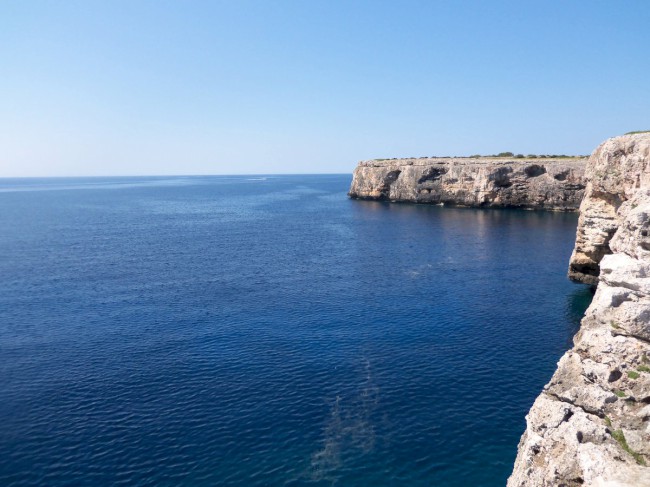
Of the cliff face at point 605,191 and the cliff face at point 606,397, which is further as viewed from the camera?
the cliff face at point 605,191

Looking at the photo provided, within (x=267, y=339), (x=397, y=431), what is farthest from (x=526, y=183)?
(x=397, y=431)

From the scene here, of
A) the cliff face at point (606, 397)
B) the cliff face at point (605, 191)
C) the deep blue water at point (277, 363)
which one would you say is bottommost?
the deep blue water at point (277, 363)

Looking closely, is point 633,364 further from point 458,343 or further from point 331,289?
point 331,289

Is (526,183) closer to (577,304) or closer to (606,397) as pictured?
(577,304)

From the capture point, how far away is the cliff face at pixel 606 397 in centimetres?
2275

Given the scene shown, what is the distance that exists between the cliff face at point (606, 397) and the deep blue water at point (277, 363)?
1357 centimetres

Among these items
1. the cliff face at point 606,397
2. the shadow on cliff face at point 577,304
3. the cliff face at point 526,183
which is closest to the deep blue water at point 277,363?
the shadow on cliff face at point 577,304

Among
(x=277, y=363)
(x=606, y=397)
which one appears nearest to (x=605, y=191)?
(x=606, y=397)

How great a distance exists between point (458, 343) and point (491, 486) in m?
27.6

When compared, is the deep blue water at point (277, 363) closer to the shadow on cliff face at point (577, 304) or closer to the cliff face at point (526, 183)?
the shadow on cliff face at point (577, 304)

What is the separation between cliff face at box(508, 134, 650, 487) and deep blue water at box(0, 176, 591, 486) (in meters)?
13.6

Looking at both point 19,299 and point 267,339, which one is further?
point 19,299

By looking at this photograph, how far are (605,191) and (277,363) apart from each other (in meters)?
51.6

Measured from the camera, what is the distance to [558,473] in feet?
75.9
